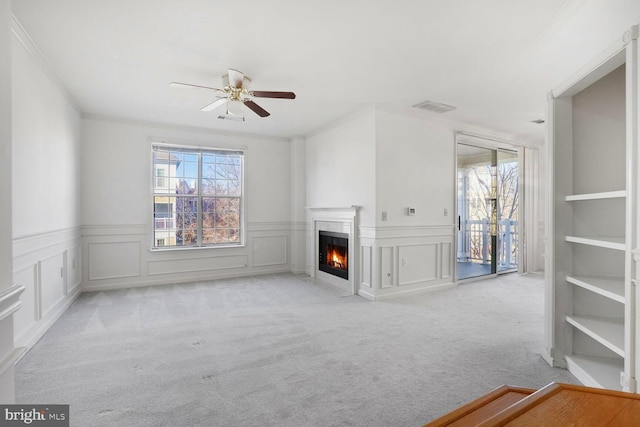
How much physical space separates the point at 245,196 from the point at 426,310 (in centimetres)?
377

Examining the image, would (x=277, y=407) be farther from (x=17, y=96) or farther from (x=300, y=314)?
(x=17, y=96)

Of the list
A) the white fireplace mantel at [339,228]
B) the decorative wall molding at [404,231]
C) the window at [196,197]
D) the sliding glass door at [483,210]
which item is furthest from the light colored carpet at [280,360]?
the sliding glass door at [483,210]

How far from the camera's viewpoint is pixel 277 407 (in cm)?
198

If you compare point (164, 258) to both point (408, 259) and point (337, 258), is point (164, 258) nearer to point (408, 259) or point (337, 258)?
point (337, 258)

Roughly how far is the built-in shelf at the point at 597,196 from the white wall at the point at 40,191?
3.93 meters

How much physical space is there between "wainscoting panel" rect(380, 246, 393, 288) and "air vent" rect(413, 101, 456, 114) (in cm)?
203

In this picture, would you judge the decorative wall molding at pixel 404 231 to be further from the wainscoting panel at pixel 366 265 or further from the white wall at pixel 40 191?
the white wall at pixel 40 191

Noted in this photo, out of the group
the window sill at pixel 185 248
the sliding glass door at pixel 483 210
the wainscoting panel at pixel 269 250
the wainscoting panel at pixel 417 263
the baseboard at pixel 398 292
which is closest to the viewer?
the baseboard at pixel 398 292

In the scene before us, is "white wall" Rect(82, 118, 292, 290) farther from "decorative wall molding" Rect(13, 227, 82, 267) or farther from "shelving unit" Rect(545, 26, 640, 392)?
"shelving unit" Rect(545, 26, 640, 392)

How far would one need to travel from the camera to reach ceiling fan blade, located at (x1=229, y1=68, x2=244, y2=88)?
3178 millimetres

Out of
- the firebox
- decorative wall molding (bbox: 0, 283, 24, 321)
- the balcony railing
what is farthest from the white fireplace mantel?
decorative wall molding (bbox: 0, 283, 24, 321)

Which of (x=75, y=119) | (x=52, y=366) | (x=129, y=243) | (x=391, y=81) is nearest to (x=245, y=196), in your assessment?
(x=129, y=243)

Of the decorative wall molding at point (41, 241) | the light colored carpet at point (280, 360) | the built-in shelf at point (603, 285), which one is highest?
the decorative wall molding at point (41, 241)

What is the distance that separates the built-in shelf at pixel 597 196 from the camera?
1.86m
